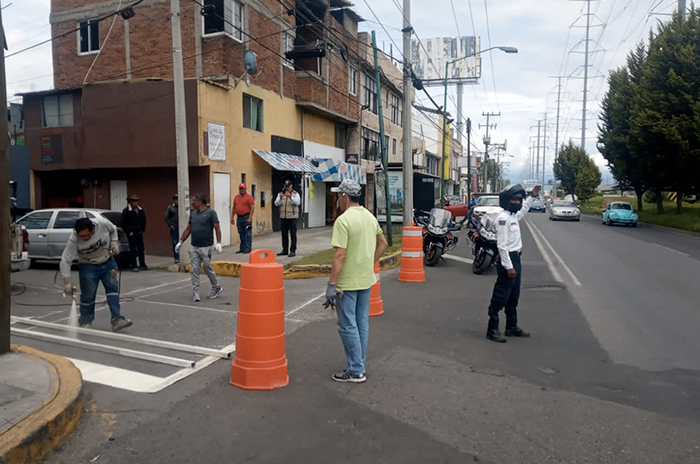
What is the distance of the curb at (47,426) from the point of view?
11.6 feet

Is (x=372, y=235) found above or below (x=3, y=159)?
below

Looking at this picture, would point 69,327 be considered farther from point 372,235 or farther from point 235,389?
point 372,235

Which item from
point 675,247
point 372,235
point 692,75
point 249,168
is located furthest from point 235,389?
point 692,75

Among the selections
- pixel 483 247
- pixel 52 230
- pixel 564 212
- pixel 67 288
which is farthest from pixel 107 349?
pixel 564 212

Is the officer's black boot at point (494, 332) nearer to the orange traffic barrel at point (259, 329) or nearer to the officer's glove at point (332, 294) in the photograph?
the officer's glove at point (332, 294)

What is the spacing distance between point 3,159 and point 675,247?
19.9m

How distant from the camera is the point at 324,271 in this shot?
12016 millimetres

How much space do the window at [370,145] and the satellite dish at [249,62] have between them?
12.9m

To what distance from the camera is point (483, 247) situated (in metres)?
12.4

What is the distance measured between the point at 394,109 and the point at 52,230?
27560 millimetres

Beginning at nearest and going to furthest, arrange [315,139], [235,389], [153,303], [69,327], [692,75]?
1. [235,389]
2. [69,327]
3. [153,303]
4. [315,139]
5. [692,75]

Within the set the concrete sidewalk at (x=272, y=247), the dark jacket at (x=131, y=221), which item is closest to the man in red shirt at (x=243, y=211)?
the concrete sidewalk at (x=272, y=247)

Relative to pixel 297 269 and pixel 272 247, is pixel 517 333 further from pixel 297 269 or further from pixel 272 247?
pixel 272 247

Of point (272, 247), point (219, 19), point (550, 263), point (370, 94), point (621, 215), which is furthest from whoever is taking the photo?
point (621, 215)
